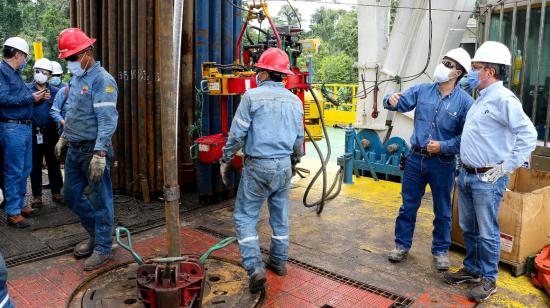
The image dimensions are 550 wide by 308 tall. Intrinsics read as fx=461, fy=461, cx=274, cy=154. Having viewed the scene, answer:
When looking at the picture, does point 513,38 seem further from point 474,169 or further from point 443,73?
point 474,169

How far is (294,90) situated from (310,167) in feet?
8.85

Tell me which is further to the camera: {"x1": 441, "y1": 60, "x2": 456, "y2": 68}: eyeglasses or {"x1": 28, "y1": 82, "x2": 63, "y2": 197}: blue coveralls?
{"x1": 28, "y1": 82, "x2": 63, "y2": 197}: blue coveralls

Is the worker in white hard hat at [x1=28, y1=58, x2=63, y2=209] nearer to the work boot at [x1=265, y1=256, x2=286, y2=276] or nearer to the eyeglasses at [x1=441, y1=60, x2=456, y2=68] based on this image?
the work boot at [x1=265, y1=256, x2=286, y2=276]

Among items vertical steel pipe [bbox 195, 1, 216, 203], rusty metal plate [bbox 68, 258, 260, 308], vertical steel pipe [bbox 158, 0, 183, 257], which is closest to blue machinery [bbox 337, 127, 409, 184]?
Answer: vertical steel pipe [bbox 195, 1, 216, 203]

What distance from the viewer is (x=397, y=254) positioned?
171 inches

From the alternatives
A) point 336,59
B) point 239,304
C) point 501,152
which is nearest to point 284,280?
point 239,304

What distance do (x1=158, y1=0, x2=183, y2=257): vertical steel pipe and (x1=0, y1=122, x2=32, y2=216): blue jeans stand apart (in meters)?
2.85

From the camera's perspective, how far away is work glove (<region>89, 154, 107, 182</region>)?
3.87 metres

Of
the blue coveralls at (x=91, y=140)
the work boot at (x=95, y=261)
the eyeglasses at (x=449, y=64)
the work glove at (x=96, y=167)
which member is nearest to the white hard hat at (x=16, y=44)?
the blue coveralls at (x=91, y=140)

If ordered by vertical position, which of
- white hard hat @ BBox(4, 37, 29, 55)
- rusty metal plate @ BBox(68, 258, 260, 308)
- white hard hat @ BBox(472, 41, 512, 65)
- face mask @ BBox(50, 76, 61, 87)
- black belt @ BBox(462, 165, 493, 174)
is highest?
white hard hat @ BBox(4, 37, 29, 55)

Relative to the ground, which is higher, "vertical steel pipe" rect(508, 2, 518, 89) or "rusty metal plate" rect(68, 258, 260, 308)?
"vertical steel pipe" rect(508, 2, 518, 89)

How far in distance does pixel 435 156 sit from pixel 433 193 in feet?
1.22

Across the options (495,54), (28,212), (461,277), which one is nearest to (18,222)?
(28,212)

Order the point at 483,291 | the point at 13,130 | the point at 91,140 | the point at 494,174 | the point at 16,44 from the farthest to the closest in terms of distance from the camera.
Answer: the point at 13,130 → the point at 16,44 → the point at 91,140 → the point at 483,291 → the point at 494,174
